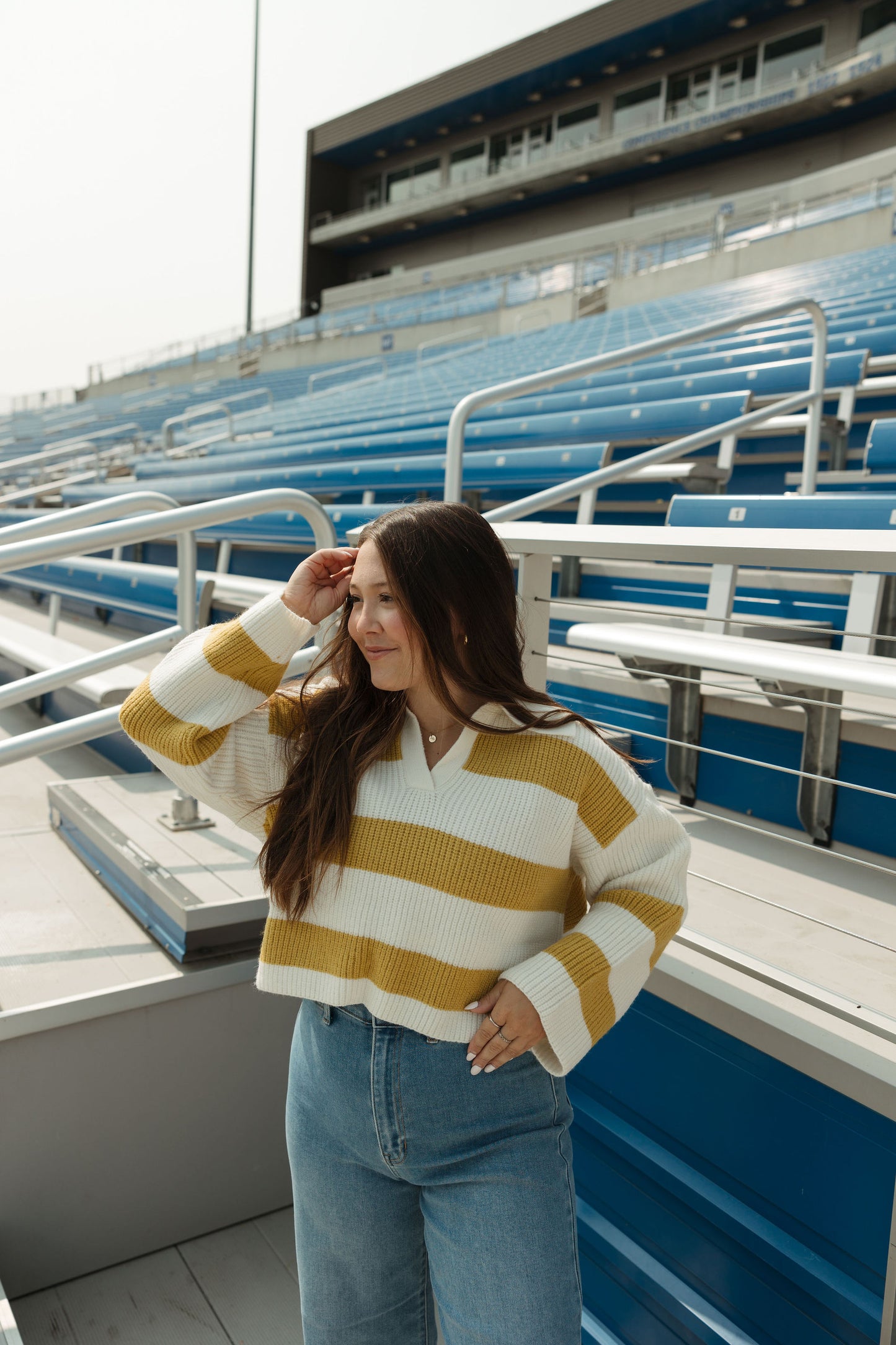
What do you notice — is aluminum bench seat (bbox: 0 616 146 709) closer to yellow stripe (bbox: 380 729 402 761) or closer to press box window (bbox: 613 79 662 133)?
yellow stripe (bbox: 380 729 402 761)

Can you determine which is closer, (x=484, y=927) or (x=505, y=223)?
(x=484, y=927)

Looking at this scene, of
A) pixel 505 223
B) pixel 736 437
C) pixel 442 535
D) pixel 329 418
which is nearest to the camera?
pixel 442 535

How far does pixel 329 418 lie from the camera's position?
25.2 feet

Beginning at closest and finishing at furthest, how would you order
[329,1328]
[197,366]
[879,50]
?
[329,1328]
[879,50]
[197,366]

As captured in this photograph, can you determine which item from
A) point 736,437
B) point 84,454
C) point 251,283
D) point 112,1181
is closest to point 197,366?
point 251,283

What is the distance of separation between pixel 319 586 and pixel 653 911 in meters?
0.49

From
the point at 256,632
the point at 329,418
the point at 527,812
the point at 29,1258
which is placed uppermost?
the point at 329,418

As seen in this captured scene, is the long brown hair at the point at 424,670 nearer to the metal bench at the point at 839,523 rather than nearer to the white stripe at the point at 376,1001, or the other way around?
the white stripe at the point at 376,1001

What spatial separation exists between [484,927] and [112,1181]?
1072mm

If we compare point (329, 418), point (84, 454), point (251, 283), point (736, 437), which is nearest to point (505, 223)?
point (251, 283)

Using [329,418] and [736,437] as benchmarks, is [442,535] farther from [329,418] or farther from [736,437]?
[329,418]

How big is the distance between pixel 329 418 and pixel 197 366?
9.76 m

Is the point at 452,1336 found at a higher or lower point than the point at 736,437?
lower

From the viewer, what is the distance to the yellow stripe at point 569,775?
35.4 inches
